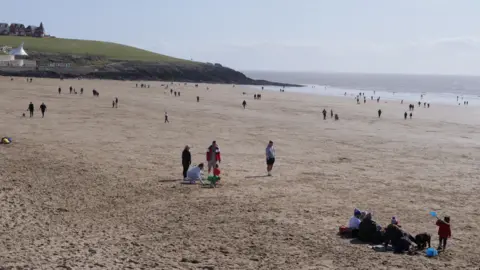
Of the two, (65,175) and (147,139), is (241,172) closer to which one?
(65,175)

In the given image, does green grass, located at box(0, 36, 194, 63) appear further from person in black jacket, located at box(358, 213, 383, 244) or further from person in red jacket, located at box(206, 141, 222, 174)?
person in black jacket, located at box(358, 213, 383, 244)

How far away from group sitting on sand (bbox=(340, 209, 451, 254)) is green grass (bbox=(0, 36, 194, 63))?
135m

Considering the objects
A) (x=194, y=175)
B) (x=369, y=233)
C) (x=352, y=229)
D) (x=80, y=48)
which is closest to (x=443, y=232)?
(x=369, y=233)

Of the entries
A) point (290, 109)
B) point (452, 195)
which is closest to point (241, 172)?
point (452, 195)

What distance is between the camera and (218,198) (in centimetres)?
1623

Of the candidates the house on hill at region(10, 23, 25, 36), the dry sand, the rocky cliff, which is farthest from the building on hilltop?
the dry sand

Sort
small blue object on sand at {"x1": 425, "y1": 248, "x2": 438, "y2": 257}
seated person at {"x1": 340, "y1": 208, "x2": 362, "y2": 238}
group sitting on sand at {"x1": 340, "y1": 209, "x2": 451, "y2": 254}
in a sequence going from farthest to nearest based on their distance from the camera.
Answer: seated person at {"x1": 340, "y1": 208, "x2": 362, "y2": 238} → group sitting on sand at {"x1": 340, "y1": 209, "x2": 451, "y2": 254} → small blue object on sand at {"x1": 425, "y1": 248, "x2": 438, "y2": 257}

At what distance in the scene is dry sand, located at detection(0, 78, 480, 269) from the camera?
37.5 ft

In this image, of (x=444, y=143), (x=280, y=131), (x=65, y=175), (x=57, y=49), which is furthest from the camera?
(x=57, y=49)

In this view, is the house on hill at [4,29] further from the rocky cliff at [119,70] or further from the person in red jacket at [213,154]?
the person in red jacket at [213,154]

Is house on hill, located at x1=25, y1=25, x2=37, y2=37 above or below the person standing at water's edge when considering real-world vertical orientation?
above

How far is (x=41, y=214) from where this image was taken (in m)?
14.0

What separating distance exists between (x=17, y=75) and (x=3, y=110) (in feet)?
217

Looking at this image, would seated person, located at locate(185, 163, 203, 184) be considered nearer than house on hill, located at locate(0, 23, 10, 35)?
Yes
